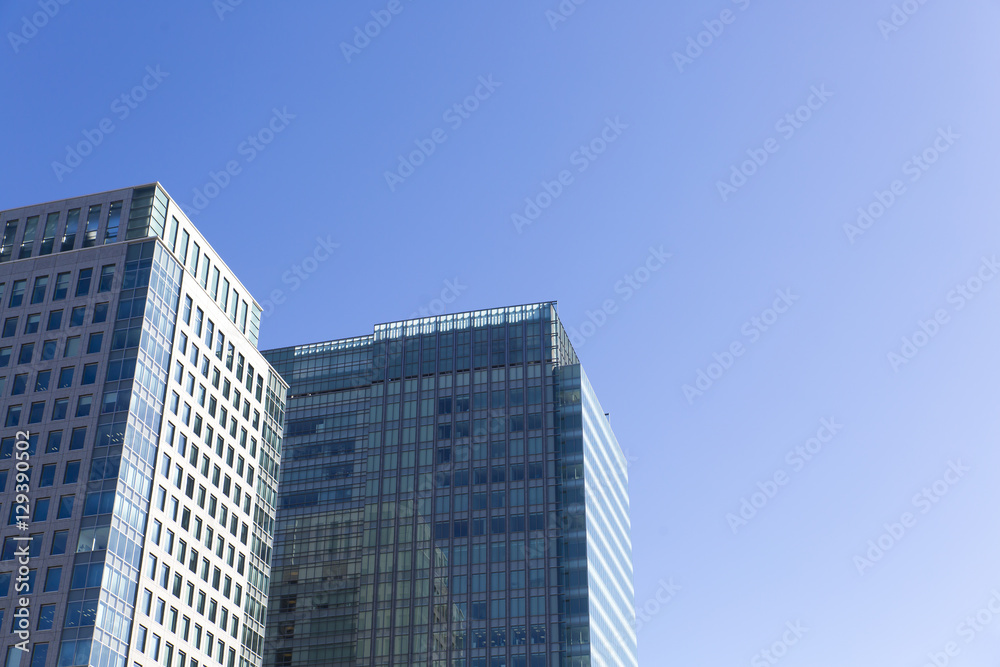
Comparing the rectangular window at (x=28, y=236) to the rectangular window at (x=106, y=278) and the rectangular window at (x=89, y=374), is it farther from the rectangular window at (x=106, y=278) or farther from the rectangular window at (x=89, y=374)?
the rectangular window at (x=89, y=374)

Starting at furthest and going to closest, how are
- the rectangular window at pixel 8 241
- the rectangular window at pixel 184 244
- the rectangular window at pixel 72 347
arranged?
the rectangular window at pixel 184 244, the rectangular window at pixel 8 241, the rectangular window at pixel 72 347

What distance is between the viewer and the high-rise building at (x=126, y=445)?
91.6 meters

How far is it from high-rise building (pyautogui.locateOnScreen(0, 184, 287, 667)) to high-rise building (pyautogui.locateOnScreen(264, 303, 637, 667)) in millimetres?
31066

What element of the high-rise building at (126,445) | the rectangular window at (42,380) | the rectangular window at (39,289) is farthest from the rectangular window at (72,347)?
the rectangular window at (39,289)

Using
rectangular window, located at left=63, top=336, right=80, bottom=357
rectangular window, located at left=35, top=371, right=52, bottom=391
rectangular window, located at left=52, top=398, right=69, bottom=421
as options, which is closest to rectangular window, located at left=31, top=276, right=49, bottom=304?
rectangular window, located at left=63, top=336, right=80, bottom=357

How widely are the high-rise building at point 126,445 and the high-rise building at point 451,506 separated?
31066 millimetres

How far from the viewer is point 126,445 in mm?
96438

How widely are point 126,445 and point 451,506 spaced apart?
6007 cm

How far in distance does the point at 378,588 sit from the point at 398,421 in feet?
77.6

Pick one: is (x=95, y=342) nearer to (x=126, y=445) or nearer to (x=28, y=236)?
(x=126, y=445)

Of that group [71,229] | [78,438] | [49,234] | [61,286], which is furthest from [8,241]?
[78,438]

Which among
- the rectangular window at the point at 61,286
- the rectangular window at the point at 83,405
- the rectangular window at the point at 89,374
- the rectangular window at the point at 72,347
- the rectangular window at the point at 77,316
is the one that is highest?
the rectangular window at the point at 61,286

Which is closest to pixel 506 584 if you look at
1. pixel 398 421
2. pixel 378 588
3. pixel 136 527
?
pixel 378 588

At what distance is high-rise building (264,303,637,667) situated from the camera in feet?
461
